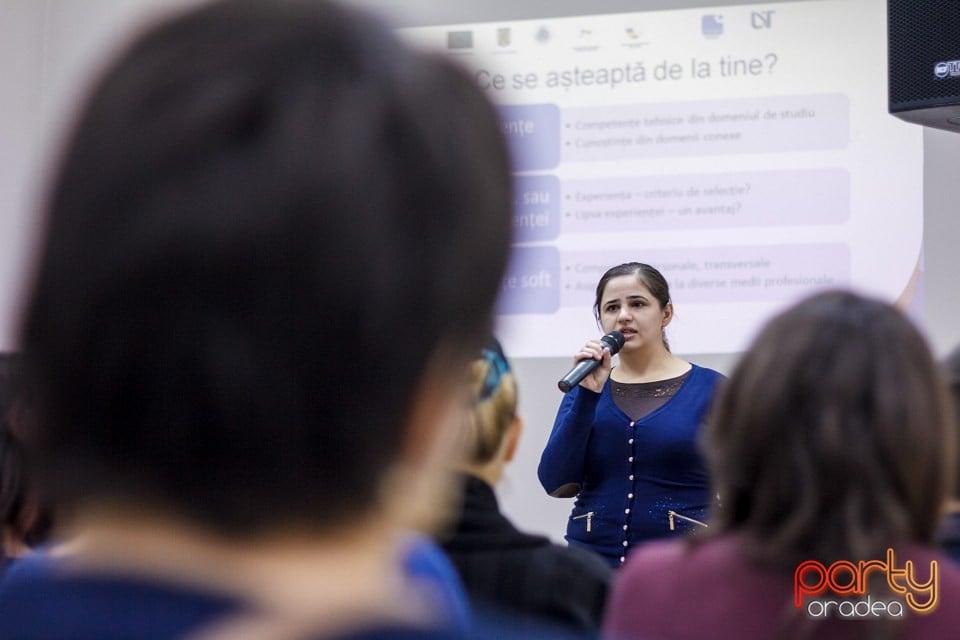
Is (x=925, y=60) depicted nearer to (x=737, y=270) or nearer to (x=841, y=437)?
(x=737, y=270)

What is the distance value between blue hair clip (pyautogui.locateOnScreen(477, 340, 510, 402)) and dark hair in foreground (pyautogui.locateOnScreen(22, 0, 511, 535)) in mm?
1308

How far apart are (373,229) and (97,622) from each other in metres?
0.15

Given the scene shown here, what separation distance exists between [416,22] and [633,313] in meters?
1.81

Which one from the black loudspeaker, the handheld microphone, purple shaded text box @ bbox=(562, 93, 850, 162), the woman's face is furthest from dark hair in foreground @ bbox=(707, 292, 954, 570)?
purple shaded text box @ bbox=(562, 93, 850, 162)

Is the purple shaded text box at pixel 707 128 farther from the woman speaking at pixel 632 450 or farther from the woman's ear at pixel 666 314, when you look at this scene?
the woman speaking at pixel 632 450

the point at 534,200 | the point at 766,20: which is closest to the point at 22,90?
the point at 534,200

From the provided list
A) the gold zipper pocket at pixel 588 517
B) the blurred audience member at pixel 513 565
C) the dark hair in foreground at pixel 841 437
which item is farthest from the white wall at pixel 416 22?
the dark hair in foreground at pixel 841 437

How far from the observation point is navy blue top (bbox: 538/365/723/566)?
3.00m

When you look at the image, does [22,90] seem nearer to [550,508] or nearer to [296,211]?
[550,508]

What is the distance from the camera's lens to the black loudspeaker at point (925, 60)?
10.2 ft

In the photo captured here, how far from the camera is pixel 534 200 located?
14.5 feet

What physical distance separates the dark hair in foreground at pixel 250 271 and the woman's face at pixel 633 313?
116 inches

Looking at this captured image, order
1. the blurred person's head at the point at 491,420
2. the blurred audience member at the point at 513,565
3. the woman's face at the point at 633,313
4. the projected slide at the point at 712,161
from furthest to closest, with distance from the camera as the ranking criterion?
the projected slide at the point at 712,161 < the woman's face at the point at 633,313 < the blurred person's head at the point at 491,420 < the blurred audience member at the point at 513,565

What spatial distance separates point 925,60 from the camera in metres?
3.17
